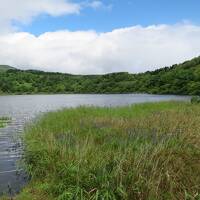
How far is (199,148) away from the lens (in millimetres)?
14297

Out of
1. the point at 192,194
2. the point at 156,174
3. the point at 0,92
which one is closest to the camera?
the point at 192,194

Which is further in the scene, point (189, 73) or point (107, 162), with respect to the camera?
point (189, 73)

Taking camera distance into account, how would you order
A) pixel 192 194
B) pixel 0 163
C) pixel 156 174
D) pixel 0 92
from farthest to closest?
pixel 0 92 → pixel 0 163 → pixel 156 174 → pixel 192 194

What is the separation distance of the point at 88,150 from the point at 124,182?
3360 mm

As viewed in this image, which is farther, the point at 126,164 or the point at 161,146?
the point at 161,146

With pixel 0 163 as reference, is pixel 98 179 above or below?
above

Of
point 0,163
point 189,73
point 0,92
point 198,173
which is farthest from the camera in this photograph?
point 0,92

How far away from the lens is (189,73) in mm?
156750

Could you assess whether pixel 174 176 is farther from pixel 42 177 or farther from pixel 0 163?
pixel 0 163

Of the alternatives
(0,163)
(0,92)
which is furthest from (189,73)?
(0,163)

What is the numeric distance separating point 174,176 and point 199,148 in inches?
116

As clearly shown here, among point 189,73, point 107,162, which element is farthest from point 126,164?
point 189,73

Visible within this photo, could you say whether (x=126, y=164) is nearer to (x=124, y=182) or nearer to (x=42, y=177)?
(x=124, y=182)

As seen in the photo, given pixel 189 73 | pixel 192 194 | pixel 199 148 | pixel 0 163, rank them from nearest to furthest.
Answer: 1. pixel 192 194
2. pixel 199 148
3. pixel 0 163
4. pixel 189 73
